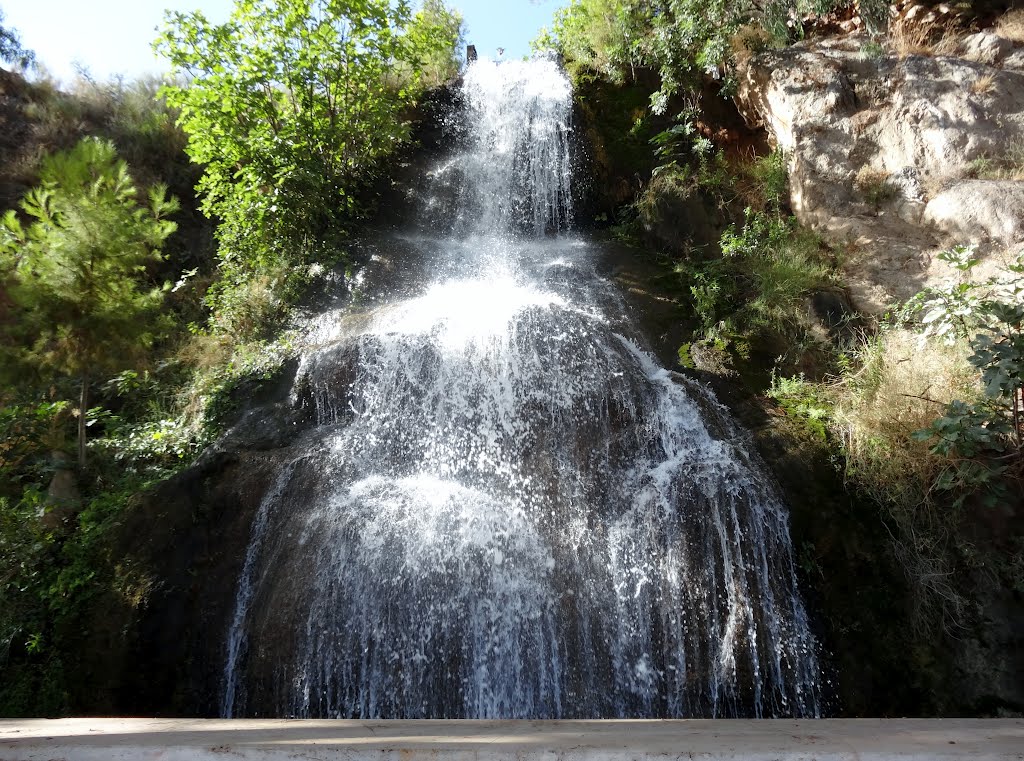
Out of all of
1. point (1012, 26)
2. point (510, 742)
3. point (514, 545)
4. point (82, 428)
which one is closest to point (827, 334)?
point (514, 545)

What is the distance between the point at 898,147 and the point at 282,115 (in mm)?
8342

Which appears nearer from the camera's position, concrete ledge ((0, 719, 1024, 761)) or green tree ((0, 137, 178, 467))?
concrete ledge ((0, 719, 1024, 761))

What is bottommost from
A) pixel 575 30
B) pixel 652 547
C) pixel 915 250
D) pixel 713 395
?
pixel 652 547

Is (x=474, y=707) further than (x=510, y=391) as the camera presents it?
No

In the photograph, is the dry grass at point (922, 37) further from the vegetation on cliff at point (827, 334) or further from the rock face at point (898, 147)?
the rock face at point (898, 147)

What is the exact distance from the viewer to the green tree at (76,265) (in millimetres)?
5121

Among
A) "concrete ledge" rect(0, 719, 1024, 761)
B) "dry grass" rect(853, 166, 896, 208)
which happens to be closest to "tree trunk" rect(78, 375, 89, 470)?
"concrete ledge" rect(0, 719, 1024, 761)

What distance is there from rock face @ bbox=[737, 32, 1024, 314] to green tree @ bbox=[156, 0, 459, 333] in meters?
5.74

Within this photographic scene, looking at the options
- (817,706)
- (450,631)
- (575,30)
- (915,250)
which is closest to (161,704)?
(450,631)

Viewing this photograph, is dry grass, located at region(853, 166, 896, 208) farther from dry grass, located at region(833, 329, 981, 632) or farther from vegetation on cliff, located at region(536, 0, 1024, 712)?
dry grass, located at region(833, 329, 981, 632)

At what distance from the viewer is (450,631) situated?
4.35 m

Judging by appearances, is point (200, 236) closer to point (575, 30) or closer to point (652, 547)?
point (575, 30)

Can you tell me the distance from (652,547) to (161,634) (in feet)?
12.8

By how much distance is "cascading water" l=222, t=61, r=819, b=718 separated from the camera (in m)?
4.14
